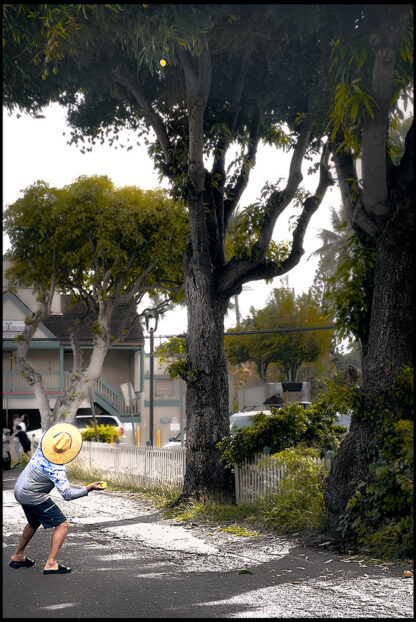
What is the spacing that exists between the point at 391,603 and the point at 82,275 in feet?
56.3

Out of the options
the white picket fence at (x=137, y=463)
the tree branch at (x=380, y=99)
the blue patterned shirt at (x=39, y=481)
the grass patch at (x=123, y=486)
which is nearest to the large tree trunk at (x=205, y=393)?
the grass patch at (x=123, y=486)

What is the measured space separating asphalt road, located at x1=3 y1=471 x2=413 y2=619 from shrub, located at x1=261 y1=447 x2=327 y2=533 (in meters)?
0.41

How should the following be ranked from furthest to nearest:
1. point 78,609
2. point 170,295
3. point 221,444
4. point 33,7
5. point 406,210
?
point 170,295, point 221,444, point 406,210, point 33,7, point 78,609

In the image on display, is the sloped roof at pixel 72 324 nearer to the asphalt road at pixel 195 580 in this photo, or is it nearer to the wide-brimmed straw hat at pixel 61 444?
the asphalt road at pixel 195 580

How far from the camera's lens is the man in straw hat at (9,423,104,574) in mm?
7117

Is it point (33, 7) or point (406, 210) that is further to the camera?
point (406, 210)

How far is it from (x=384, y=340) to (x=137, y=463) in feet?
27.7

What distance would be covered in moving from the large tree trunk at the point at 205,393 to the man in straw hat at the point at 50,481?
214 inches

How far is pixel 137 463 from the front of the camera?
16.5 metres

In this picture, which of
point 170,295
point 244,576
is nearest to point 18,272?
point 170,295

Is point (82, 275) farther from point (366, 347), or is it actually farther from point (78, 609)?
point (78, 609)

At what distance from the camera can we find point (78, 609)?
6523mm

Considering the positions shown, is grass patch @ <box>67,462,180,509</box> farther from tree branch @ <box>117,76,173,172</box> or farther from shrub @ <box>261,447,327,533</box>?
tree branch @ <box>117,76,173,172</box>

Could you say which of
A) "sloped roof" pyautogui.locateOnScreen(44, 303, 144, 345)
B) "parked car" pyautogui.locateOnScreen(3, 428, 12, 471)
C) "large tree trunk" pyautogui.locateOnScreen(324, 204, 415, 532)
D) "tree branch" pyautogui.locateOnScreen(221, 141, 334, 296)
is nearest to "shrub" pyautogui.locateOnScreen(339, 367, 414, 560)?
"large tree trunk" pyautogui.locateOnScreen(324, 204, 415, 532)
